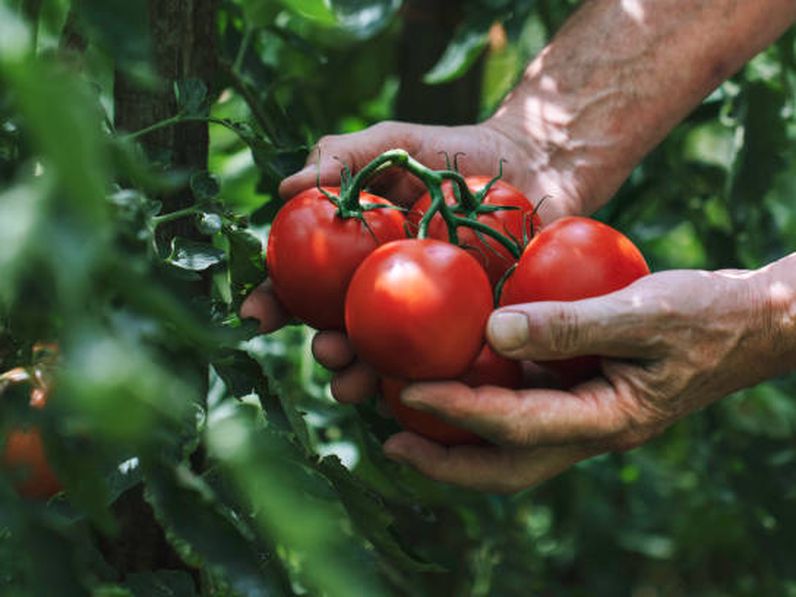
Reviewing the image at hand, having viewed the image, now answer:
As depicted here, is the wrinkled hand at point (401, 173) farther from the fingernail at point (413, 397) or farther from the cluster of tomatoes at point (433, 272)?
the fingernail at point (413, 397)

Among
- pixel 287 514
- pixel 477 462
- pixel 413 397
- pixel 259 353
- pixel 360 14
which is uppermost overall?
pixel 287 514

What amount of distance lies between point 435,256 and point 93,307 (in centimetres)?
41

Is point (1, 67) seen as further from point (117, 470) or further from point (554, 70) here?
point (554, 70)

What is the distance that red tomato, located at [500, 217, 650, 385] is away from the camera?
35.6 inches

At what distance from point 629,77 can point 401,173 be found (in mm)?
393

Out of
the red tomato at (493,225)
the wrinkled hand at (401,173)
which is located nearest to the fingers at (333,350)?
the wrinkled hand at (401,173)

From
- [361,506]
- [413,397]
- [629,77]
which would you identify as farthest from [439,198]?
[629,77]

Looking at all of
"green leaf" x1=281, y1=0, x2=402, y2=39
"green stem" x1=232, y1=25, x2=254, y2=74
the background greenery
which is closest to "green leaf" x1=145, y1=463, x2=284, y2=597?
the background greenery

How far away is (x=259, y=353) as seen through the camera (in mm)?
1319

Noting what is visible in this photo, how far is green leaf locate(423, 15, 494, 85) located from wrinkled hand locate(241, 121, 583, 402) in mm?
77

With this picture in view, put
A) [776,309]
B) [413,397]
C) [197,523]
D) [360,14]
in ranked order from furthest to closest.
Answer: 1. [360,14]
2. [776,309]
3. [413,397]
4. [197,523]

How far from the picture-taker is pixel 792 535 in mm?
1529

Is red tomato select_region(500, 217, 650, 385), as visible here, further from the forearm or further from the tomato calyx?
the forearm

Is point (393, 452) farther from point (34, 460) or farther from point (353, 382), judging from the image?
point (34, 460)
